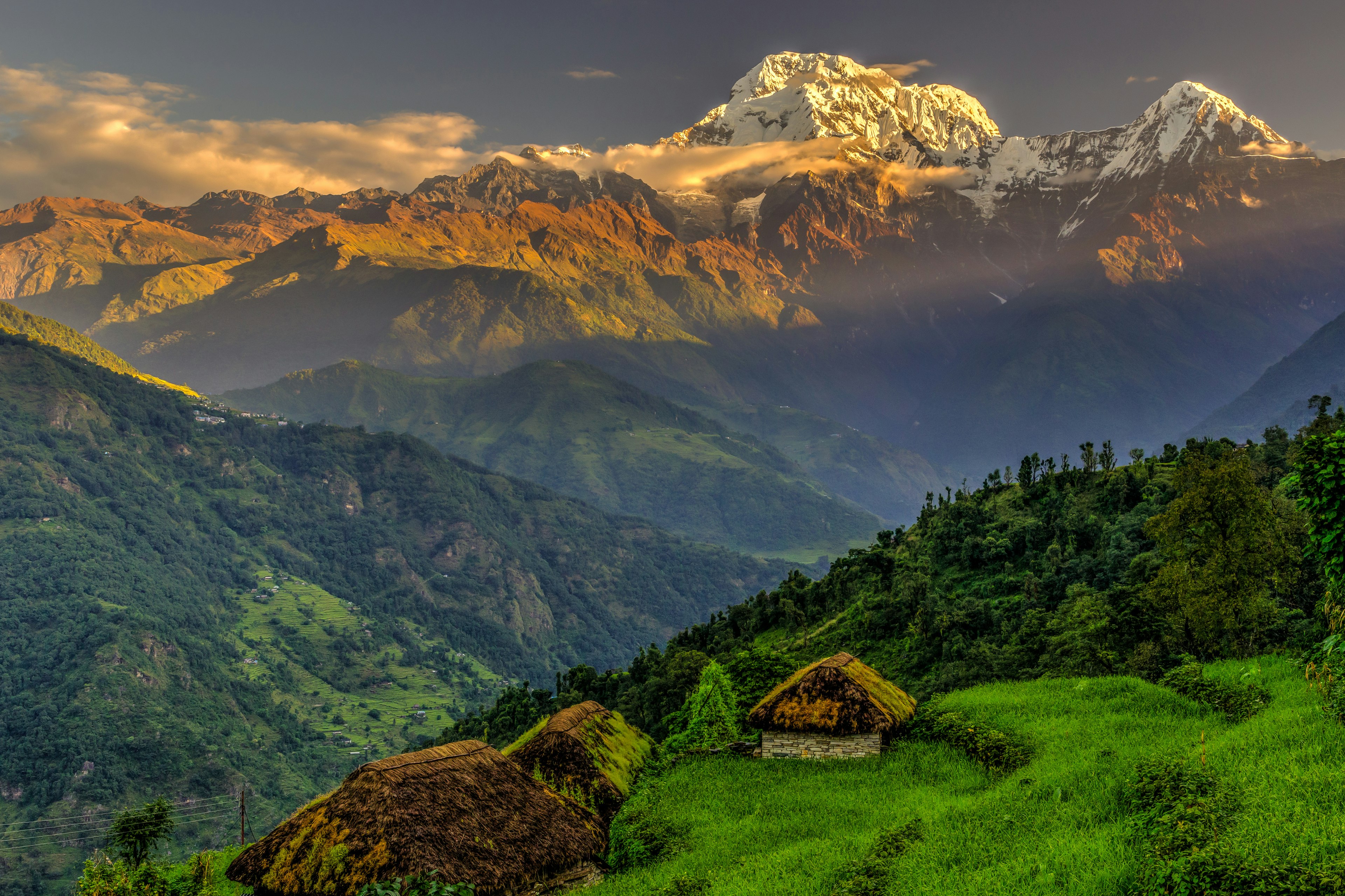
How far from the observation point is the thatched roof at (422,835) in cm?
2534

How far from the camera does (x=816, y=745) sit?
33.9 meters

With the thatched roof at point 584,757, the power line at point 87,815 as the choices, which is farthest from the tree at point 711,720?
the power line at point 87,815

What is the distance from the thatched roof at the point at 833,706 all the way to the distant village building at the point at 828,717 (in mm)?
19

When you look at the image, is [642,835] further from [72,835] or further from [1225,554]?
[72,835]

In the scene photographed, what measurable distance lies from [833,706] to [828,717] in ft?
1.50

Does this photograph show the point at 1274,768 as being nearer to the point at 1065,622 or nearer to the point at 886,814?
the point at 886,814

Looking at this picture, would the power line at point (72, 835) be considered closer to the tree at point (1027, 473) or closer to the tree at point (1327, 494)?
the tree at point (1027, 473)

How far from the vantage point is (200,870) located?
3959 centimetres

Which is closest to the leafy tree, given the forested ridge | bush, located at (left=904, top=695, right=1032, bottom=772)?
the forested ridge

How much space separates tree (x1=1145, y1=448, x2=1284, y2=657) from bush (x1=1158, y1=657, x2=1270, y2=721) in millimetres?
4544

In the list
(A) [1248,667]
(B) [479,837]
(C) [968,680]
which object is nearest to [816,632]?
(C) [968,680]

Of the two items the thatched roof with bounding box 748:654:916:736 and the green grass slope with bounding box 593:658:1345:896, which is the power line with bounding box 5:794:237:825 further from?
the green grass slope with bounding box 593:658:1345:896

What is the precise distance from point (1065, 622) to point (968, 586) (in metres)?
22.6

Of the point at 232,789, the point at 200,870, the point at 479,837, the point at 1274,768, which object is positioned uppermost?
the point at 1274,768
